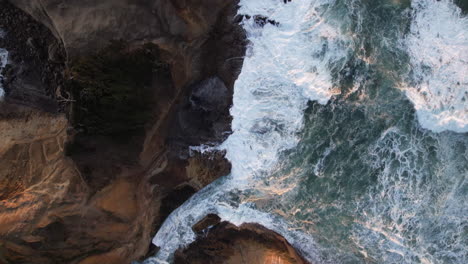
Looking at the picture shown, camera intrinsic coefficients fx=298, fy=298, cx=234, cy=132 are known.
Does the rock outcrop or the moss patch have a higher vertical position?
the moss patch

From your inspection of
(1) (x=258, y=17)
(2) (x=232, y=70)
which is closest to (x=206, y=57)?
(2) (x=232, y=70)

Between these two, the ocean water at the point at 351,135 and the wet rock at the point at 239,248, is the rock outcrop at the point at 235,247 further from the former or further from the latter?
the ocean water at the point at 351,135

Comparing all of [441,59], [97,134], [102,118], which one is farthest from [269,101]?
[441,59]

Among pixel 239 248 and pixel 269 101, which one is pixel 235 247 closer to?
pixel 239 248

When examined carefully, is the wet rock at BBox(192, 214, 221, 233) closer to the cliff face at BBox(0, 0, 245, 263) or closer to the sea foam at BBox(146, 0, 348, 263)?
the sea foam at BBox(146, 0, 348, 263)

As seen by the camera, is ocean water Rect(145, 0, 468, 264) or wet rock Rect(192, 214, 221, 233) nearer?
ocean water Rect(145, 0, 468, 264)

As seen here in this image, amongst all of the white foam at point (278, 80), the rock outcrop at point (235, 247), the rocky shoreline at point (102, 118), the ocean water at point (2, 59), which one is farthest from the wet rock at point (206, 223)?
the ocean water at point (2, 59)

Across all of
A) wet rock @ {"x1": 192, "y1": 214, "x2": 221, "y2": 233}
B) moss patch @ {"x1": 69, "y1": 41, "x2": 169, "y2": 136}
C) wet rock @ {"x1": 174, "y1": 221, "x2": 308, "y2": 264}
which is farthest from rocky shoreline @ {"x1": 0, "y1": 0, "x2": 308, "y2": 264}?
wet rock @ {"x1": 192, "y1": 214, "x2": 221, "y2": 233}

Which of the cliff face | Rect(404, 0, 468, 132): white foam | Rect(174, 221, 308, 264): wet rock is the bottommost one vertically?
Rect(174, 221, 308, 264): wet rock
